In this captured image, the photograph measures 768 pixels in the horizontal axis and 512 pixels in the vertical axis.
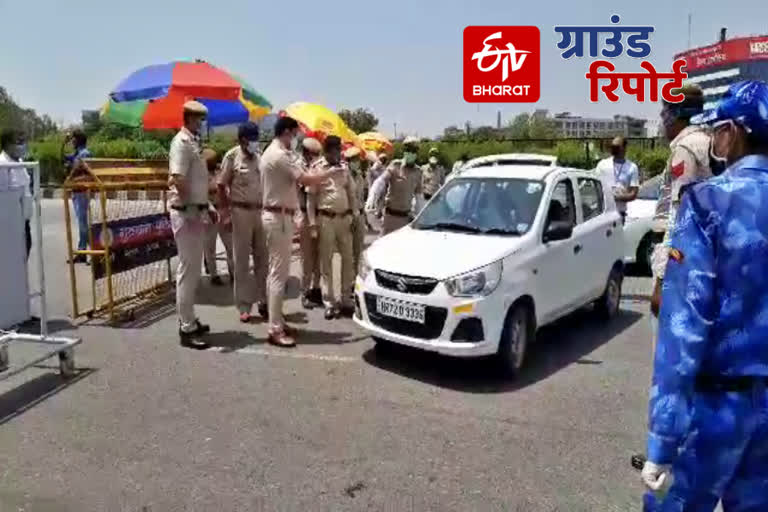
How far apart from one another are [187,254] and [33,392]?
171cm

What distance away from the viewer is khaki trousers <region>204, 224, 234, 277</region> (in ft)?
29.6

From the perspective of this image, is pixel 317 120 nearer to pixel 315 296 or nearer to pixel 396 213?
pixel 396 213

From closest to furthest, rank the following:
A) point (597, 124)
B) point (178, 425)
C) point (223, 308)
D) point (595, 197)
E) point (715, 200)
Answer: point (715, 200)
point (178, 425)
point (595, 197)
point (223, 308)
point (597, 124)

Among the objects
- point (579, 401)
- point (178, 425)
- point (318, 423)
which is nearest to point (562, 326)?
point (579, 401)

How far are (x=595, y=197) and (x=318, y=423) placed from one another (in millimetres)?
4166

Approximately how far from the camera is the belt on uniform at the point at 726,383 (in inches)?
77.0

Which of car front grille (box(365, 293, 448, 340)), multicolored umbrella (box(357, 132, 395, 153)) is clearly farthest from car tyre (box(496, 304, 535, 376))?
multicolored umbrella (box(357, 132, 395, 153))

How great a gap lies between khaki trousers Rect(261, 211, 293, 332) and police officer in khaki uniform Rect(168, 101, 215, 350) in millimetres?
631

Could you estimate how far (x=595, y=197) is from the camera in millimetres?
7328

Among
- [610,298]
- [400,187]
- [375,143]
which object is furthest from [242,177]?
[375,143]

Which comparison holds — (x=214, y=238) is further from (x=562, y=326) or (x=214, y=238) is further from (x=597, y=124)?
(x=597, y=124)

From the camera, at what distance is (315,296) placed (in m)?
8.48

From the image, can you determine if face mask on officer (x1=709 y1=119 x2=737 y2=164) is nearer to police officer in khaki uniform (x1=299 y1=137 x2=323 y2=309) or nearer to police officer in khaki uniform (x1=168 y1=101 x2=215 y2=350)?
police officer in khaki uniform (x1=168 y1=101 x2=215 y2=350)

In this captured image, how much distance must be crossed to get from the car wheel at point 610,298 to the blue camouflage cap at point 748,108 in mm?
5664
